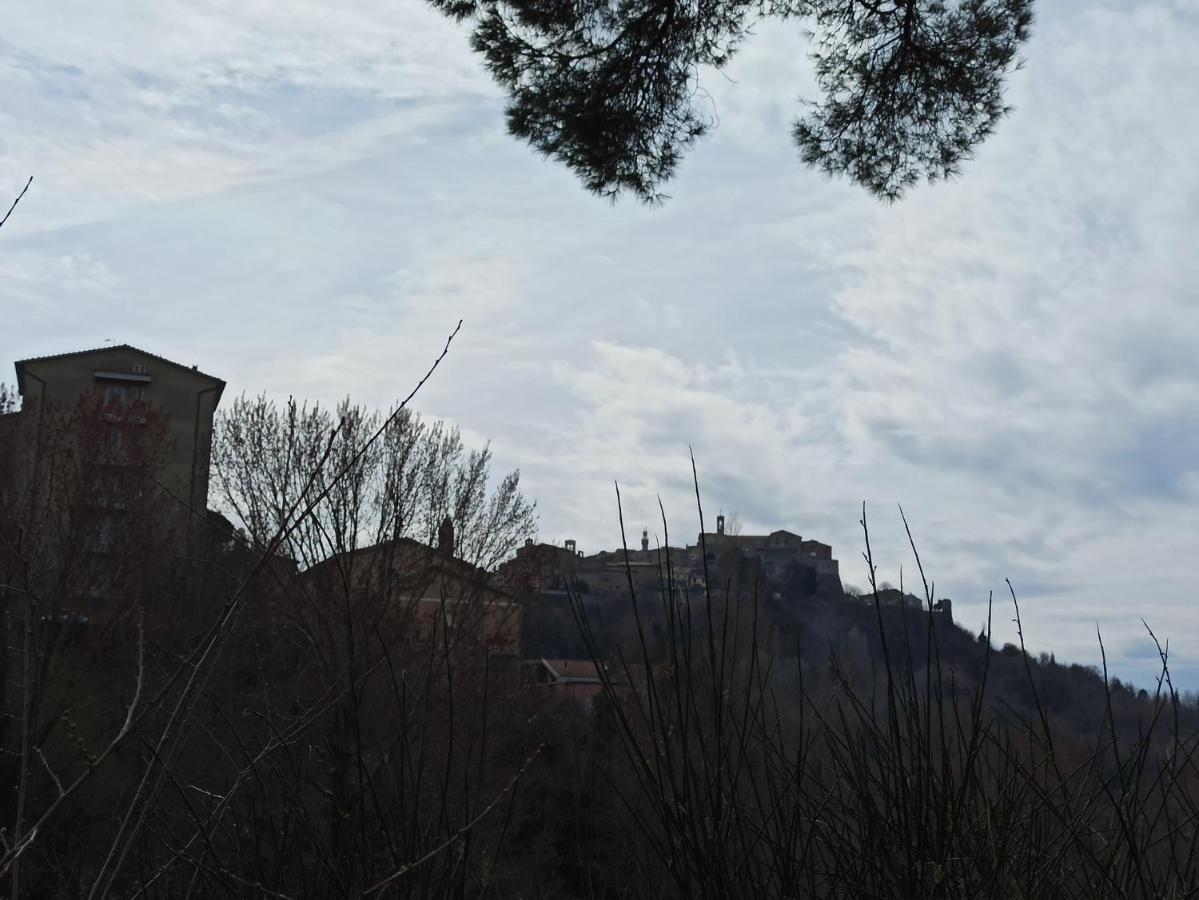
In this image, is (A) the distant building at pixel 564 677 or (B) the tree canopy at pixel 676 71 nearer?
(B) the tree canopy at pixel 676 71

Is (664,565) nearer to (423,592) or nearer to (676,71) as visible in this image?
(676,71)

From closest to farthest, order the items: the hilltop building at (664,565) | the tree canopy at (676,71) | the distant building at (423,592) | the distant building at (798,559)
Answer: the hilltop building at (664,565) → the tree canopy at (676,71) → the distant building at (423,592) → the distant building at (798,559)

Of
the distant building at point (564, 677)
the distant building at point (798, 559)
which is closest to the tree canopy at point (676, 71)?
the distant building at point (564, 677)

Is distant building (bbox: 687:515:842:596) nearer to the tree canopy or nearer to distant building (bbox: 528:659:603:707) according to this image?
distant building (bbox: 528:659:603:707)

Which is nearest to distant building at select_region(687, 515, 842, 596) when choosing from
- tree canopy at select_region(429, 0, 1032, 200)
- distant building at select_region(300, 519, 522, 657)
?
distant building at select_region(300, 519, 522, 657)

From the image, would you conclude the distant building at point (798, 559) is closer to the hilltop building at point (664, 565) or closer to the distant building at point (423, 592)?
the hilltop building at point (664, 565)

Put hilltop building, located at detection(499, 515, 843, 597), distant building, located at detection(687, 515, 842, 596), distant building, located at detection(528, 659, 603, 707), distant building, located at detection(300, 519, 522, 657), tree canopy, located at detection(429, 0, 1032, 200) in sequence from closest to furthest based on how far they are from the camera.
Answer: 1. hilltop building, located at detection(499, 515, 843, 597)
2. tree canopy, located at detection(429, 0, 1032, 200)
3. distant building, located at detection(300, 519, 522, 657)
4. distant building, located at detection(528, 659, 603, 707)
5. distant building, located at detection(687, 515, 842, 596)

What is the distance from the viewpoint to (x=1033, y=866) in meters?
2.10

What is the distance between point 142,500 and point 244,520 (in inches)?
89.9

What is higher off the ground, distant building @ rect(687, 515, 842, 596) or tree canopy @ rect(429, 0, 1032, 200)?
distant building @ rect(687, 515, 842, 596)

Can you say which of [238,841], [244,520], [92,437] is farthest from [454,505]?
→ [238,841]

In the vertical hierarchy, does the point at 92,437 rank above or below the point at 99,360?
below

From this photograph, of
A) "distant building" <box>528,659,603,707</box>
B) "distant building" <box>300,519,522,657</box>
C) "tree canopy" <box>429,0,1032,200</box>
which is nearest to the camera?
"tree canopy" <box>429,0,1032,200</box>

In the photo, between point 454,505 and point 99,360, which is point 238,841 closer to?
point 454,505
